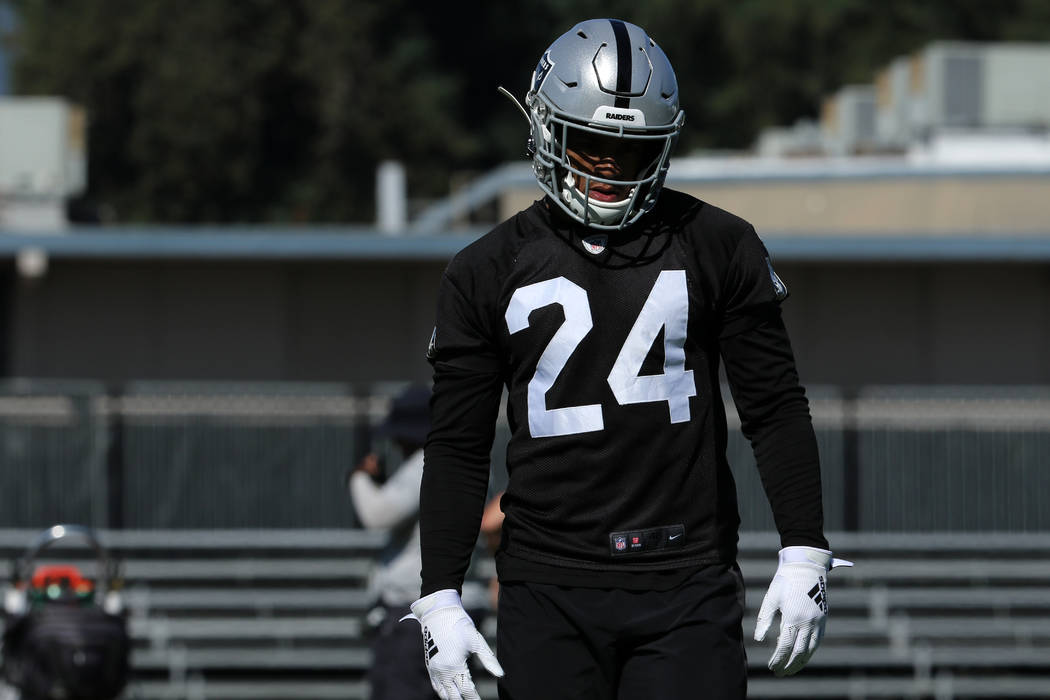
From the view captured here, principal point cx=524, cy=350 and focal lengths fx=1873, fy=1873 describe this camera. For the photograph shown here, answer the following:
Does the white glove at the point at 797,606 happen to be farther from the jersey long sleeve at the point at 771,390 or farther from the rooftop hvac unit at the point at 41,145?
the rooftop hvac unit at the point at 41,145

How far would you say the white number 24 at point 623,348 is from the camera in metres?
3.85

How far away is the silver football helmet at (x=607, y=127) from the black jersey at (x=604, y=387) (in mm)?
100

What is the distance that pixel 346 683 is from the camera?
477 inches

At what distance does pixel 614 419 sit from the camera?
385cm

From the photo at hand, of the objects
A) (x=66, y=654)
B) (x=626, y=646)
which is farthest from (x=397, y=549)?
(x=626, y=646)

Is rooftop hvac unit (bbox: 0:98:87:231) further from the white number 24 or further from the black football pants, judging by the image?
the black football pants

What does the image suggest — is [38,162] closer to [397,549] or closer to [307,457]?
[307,457]

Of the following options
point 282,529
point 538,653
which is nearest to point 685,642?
point 538,653

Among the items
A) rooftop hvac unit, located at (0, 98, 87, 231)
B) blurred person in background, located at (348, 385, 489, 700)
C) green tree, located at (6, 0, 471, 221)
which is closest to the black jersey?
blurred person in background, located at (348, 385, 489, 700)

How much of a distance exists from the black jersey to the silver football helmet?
100 millimetres

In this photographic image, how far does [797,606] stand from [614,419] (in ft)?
1.74

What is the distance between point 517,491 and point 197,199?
49.9m

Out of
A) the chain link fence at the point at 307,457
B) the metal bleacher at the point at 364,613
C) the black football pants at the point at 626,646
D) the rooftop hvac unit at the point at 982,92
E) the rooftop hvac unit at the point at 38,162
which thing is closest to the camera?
the black football pants at the point at 626,646

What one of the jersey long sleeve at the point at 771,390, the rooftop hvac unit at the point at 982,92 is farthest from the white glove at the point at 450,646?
the rooftop hvac unit at the point at 982,92
